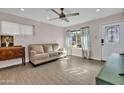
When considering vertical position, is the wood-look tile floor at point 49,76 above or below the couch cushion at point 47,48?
below

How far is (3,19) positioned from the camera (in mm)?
4188

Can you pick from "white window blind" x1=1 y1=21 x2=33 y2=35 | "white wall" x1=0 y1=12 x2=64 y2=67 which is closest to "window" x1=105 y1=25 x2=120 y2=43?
"white wall" x1=0 y1=12 x2=64 y2=67

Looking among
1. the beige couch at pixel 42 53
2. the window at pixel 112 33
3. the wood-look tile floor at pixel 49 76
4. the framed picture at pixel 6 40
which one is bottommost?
the wood-look tile floor at pixel 49 76

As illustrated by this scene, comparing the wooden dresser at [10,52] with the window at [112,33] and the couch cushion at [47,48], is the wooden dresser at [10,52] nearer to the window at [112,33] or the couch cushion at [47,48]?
the couch cushion at [47,48]

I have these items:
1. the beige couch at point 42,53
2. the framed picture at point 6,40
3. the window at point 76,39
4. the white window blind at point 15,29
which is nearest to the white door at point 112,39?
the window at point 76,39

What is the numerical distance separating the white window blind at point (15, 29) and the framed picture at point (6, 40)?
18 cm

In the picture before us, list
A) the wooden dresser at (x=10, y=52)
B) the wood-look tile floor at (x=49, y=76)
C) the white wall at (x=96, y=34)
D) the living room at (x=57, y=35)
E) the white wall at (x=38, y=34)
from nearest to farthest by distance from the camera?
1. the wood-look tile floor at (x=49, y=76)
2. the wooden dresser at (x=10, y=52)
3. the living room at (x=57, y=35)
4. the white wall at (x=38, y=34)
5. the white wall at (x=96, y=34)

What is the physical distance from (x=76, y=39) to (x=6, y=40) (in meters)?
4.38

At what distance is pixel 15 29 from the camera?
15.2 ft

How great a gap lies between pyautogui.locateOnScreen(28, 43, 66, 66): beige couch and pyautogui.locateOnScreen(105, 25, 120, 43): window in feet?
8.85

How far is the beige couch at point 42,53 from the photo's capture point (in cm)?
448
